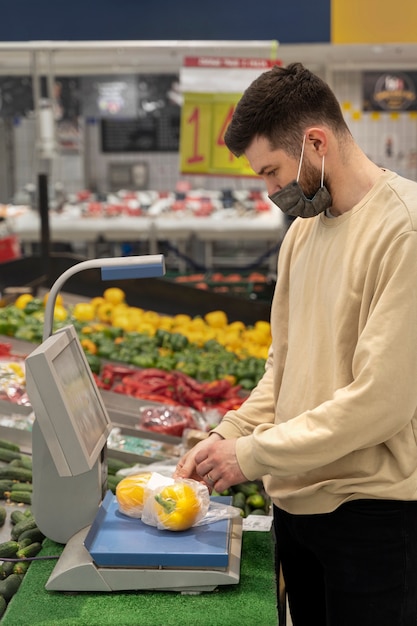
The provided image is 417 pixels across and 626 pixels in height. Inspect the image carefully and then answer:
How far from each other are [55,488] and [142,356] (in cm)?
261

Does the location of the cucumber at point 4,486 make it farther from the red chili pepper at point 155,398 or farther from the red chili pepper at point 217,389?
the red chili pepper at point 217,389

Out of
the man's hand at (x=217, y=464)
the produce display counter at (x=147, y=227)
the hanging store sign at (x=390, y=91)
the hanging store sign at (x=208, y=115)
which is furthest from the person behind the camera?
the hanging store sign at (x=390, y=91)

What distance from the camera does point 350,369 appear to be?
1983 millimetres

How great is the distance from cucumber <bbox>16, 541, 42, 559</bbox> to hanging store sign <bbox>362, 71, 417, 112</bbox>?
38.6 feet

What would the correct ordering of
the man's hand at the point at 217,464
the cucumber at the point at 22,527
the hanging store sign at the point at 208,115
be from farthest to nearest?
1. the hanging store sign at the point at 208,115
2. the cucumber at the point at 22,527
3. the man's hand at the point at 217,464

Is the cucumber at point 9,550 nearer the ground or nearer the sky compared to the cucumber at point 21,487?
nearer the sky

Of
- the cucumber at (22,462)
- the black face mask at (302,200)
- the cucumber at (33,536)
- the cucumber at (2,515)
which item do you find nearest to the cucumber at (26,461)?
the cucumber at (22,462)

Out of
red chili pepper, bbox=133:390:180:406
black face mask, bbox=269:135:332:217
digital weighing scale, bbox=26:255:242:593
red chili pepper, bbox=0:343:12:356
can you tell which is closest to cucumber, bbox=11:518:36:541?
digital weighing scale, bbox=26:255:242:593

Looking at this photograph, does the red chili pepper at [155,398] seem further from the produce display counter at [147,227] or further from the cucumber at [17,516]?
the produce display counter at [147,227]

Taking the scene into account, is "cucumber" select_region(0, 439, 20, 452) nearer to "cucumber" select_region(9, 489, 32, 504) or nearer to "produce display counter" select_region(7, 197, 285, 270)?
"cucumber" select_region(9, 489, 32, 504)

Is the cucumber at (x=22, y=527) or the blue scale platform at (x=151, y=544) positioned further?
the cucumber at (x=22, y=527)

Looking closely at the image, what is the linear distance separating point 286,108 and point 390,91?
38.5 feet

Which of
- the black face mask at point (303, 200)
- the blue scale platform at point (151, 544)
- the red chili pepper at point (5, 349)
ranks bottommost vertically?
the red chili pepper at point (5, 349)

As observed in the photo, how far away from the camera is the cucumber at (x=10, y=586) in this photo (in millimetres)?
2203
